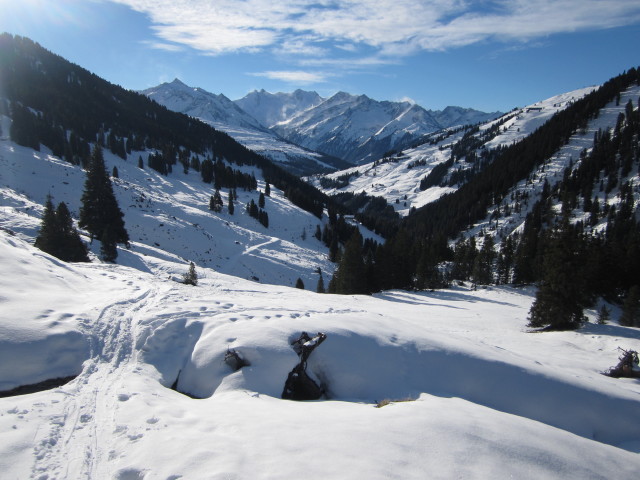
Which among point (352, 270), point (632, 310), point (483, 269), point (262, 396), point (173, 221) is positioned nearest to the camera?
point (262, 396)

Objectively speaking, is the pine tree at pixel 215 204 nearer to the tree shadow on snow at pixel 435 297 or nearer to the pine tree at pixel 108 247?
the pine tree at pixel 108 247

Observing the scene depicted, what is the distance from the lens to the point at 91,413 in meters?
7.39

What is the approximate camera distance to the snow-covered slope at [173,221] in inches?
2251

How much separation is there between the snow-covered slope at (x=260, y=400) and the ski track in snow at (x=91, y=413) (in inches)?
1.4

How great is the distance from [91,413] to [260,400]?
4.01m

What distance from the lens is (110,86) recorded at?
6526 inches

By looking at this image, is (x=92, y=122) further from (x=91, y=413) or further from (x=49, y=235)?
(x=91, y=413)

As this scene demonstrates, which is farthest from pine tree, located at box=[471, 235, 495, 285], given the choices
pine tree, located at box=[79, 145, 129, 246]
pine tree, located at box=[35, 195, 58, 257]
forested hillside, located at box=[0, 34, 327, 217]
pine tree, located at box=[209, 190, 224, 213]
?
forested hillside, located at box=[0, 34, 327, 217]

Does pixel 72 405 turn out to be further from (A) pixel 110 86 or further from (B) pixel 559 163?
(A) pixel 110 86

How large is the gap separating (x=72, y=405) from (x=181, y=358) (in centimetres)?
339

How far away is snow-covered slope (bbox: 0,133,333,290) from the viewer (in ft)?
188

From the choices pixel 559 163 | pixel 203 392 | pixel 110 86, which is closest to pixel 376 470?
pixel 203 392

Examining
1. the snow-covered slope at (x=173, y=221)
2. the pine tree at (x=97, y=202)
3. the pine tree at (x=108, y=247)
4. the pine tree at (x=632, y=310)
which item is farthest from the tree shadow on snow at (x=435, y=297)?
the pine tree at (x=97, y=202)

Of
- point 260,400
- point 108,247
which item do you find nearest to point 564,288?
point 260,400
